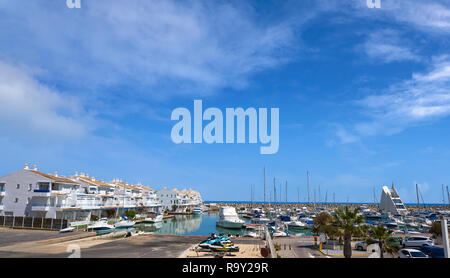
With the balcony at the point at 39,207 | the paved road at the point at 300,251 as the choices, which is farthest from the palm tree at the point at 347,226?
the balcony at the point at 39,207

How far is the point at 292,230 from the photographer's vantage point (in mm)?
73062

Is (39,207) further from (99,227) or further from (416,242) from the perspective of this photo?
(416,242)

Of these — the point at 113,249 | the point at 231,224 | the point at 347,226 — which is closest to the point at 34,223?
the point at 113,249

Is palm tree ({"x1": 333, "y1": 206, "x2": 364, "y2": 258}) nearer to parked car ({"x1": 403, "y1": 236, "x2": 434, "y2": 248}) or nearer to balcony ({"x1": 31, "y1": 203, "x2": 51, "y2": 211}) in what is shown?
parked car ({"x1": 403, "y1": 236, "x2": 434, "y2": 248})

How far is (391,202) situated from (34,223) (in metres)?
116

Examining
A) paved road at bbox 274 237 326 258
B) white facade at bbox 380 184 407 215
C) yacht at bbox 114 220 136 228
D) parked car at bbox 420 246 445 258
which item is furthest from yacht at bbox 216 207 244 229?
white facade at bbox 380 184 407 215

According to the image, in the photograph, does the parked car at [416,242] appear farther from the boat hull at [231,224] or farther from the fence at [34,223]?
the fence at [34,223]

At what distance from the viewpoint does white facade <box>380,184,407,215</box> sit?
349ft

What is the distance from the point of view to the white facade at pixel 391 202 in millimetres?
106425

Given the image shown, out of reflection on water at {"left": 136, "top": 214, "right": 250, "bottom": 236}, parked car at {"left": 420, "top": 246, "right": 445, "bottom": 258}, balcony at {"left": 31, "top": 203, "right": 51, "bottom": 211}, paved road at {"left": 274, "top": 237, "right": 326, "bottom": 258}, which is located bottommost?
reflection on water at {"left": 136, "top": 214, "right": 250, "bottom": 236}

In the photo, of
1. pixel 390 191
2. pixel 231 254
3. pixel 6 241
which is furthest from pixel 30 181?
pixel 390 191

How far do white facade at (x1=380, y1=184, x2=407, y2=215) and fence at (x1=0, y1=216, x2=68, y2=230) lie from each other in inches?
4289

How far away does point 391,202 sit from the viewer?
108 meters
